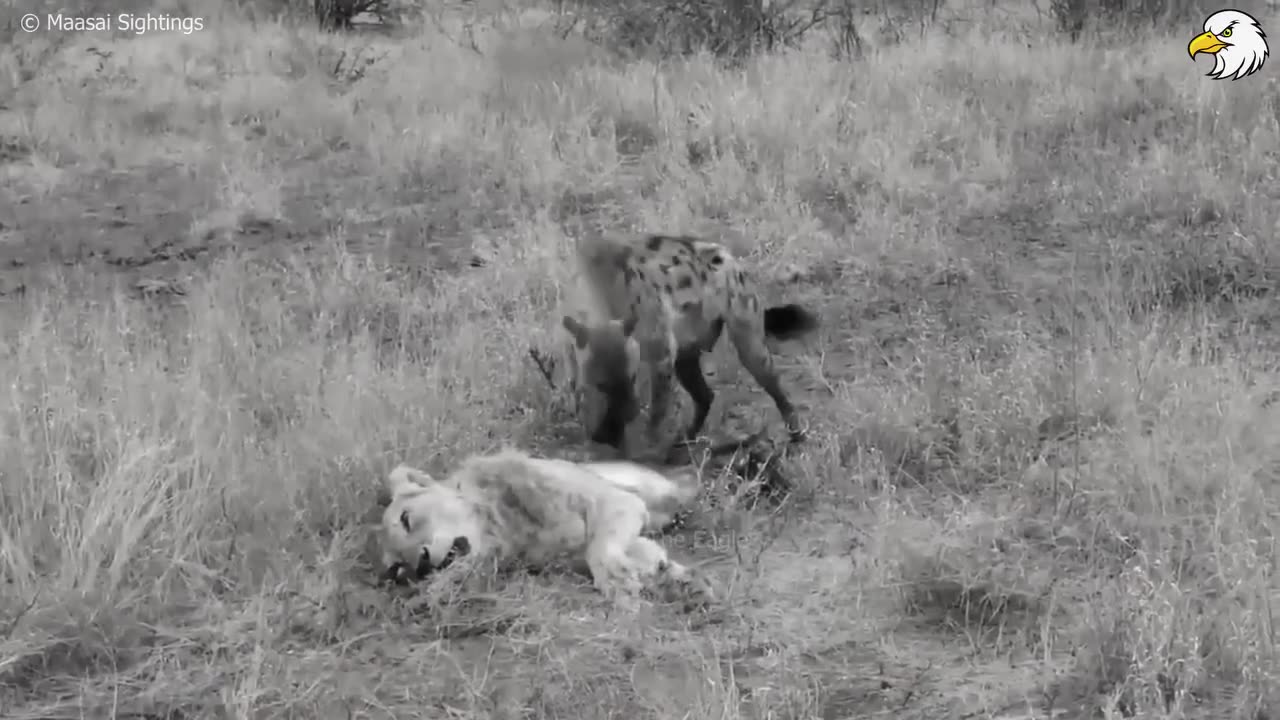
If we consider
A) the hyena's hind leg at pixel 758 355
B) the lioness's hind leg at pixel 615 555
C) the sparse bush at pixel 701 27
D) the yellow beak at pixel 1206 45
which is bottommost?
the lioness's hind leg at pixel 615 555

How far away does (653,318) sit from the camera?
17.4 ft

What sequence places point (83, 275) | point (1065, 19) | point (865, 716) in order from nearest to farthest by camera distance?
point (865, 716)
point (83, 275)
point (1065, 19)

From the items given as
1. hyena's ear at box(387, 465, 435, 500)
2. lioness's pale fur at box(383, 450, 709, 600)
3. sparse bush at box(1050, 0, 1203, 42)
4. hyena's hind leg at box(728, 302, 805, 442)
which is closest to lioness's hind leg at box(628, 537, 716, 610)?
lioness's pale fur at box(383, 450, 709, 600)

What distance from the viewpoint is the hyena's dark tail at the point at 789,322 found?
5703 millimetres

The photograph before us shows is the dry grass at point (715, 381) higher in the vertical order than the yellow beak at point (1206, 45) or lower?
lower

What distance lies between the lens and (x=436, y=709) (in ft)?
11.6

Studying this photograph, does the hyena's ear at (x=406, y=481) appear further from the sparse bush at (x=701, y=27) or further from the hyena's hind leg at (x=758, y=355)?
the sparse bush at (x=701, y=27)

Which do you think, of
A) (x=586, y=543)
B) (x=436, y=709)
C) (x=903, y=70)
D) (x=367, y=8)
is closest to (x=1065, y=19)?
(x=903, y=70)

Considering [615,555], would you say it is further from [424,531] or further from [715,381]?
[715,381]

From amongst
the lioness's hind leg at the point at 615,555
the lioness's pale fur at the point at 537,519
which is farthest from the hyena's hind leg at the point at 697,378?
the lioness's hind leg at the point at 615,555

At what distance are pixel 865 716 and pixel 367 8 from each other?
15.0m

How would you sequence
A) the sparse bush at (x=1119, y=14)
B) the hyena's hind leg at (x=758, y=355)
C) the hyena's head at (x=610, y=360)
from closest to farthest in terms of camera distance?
1. the hyena's head at (x=610, y=360)
2. the hyena's hind leg at (x=758, y=355)
3. the sparse bush at (x=1119, y=14)

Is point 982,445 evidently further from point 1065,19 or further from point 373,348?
point 1065,19

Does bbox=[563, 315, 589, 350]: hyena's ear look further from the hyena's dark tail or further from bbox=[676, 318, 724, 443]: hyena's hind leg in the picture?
the hyena's dark tail
